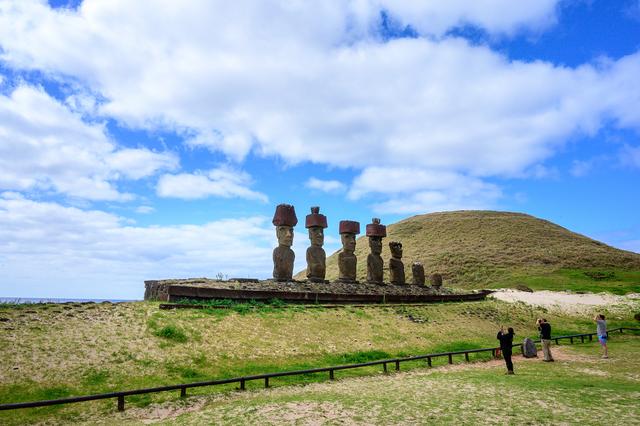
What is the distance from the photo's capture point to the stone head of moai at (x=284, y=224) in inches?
891

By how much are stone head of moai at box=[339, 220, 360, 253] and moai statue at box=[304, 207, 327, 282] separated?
100 inches

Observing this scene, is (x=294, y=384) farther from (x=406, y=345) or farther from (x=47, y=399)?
(x=406, y=345)

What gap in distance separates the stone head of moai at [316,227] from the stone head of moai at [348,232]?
2.68 metres

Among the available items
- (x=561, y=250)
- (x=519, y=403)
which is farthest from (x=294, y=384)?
(x=561, y=250)

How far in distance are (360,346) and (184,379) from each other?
7.26m

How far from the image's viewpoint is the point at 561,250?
6544 centimetres

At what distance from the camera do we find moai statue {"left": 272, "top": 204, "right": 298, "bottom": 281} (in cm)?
2267

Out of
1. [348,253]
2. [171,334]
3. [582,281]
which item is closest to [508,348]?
[171,334]

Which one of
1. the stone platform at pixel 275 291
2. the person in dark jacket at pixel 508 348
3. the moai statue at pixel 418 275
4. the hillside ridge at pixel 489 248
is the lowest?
the person in dark jacket at pixel 508 348

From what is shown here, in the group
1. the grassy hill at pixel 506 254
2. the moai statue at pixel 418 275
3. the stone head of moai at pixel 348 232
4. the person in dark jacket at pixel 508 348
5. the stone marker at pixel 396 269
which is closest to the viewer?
the person in dark jacket at pixel 508 348

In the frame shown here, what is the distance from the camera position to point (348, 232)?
27266 millimetres

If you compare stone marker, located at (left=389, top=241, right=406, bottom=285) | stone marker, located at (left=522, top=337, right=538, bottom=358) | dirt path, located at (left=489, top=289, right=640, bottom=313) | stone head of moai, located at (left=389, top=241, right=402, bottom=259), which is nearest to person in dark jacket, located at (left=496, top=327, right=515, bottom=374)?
stone marker, located at (left=522, top=337, right=538, bottom=358)

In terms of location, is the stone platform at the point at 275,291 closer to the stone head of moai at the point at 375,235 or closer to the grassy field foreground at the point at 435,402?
the stone head of moai at the point at 375,235

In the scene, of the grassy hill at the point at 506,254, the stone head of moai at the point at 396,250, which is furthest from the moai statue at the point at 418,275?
the grassy hill at the point at 506,254
